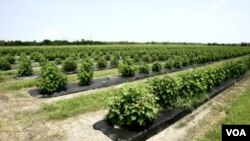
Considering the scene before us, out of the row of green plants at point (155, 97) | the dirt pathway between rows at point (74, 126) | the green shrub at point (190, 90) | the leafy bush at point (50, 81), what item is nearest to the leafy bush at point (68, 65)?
the leafy bush at point (50, 81)

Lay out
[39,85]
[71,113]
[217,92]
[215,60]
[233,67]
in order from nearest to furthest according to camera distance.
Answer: [71,113]
[39,85]
[217,92]
[233,67]
[215,60]

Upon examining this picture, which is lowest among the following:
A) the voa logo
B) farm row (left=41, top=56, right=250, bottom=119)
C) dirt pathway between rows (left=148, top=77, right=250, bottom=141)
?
dirt pathway between rows (left=148, top=77, right=250, bottom=141)

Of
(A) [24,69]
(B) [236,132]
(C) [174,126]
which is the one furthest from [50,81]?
(B) [236,132]

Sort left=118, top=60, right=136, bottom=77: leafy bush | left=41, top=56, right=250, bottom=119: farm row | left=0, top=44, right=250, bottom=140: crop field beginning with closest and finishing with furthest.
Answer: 1. left=0, top=44, right=250, bottom=140: crop field
2. left=41, top=56, right=250, bottom=119: farm row
3. left=118, top=60, right=136, bottom=77: leafy bush

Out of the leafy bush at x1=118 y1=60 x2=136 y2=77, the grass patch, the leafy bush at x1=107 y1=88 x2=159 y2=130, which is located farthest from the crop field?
the leafy bush at x1=118 y1=60 x2=136 y2=77

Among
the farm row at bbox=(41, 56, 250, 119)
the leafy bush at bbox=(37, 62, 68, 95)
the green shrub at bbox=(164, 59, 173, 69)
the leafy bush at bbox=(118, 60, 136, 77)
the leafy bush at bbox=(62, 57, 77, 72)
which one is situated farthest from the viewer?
the green shrub at bbox=(164, 59, 173, 69)

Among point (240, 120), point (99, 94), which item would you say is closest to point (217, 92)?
point (240, 120)

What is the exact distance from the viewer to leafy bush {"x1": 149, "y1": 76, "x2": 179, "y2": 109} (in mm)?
7734

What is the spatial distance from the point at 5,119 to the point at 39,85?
113 inches

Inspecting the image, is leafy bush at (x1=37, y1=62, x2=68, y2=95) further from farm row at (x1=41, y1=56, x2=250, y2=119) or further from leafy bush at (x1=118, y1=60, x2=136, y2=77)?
leafy bush at (x1=118, y1=60, x2=136, y2=77)

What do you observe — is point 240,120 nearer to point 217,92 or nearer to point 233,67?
point 217,92

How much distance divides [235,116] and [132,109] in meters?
3.63

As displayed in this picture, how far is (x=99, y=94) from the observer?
33.5 feet

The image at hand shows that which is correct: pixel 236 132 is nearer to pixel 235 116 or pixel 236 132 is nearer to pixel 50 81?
pixel 235 116
